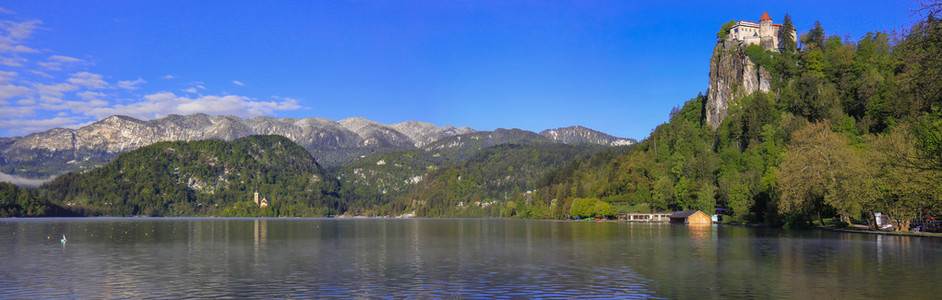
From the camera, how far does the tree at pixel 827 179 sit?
89875mm

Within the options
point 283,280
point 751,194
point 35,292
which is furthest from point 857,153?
point 35,292

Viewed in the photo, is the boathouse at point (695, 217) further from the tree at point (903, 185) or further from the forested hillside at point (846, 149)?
the tree at point (903, 185)

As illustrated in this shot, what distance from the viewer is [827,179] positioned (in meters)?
99.8

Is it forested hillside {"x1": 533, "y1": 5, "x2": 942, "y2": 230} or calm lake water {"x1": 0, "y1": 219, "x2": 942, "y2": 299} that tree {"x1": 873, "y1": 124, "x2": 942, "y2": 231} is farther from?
calm lake water {"x1": 0, "y1": 219, "x2": 942, "y2": 299}

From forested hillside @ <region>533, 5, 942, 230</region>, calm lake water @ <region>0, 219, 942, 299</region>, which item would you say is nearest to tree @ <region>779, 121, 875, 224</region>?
forested hillside @ <region>533, 5, 942, 230</region>

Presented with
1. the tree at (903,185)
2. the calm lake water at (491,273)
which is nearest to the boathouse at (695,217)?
the tree at (903,185)

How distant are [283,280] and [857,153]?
100835 millimetres

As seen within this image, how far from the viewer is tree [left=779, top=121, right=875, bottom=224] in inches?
3538

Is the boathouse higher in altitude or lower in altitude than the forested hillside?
lower

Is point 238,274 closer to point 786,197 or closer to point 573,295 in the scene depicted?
point 573,295

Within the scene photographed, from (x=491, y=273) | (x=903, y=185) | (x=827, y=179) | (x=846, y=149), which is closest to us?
(x=491, y=273)

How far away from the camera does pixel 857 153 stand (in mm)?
105562

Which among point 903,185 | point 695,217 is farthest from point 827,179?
point 695,217

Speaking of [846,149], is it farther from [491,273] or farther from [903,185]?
[491,273]
